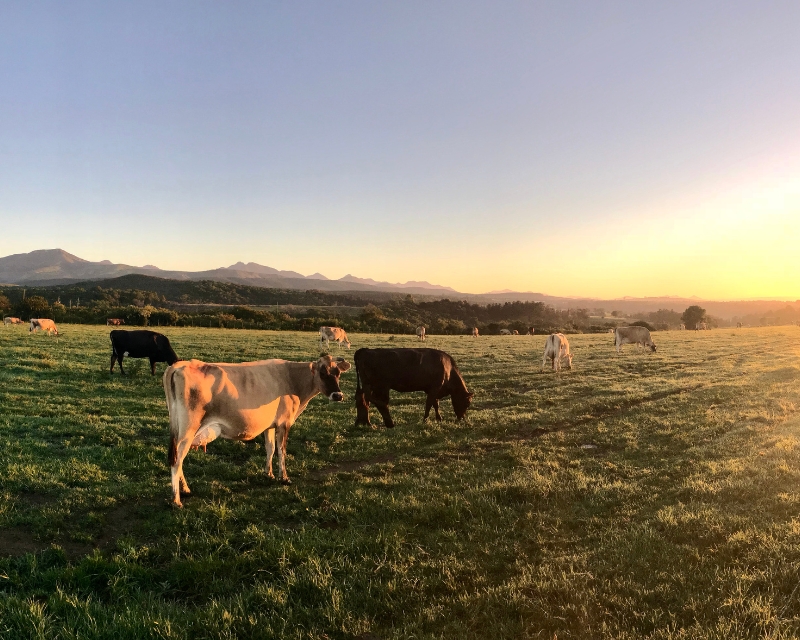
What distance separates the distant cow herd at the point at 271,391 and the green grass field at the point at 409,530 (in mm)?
703

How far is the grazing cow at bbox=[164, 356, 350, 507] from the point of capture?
7059 millimetres

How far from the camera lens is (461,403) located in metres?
12.7

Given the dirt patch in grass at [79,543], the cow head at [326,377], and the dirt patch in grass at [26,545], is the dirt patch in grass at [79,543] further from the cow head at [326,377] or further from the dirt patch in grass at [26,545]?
the cow head at [326,377]

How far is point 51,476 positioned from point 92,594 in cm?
390

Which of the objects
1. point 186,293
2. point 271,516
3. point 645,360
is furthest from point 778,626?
point 186,293

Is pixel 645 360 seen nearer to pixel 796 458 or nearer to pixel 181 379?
pixel 796 458

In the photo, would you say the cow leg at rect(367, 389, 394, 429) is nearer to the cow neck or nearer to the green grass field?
the green grass field

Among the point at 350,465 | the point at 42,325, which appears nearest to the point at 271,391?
the point at 350,465

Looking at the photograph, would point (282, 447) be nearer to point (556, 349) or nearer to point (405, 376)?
point (405, 376)

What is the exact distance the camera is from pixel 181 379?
7.03 m

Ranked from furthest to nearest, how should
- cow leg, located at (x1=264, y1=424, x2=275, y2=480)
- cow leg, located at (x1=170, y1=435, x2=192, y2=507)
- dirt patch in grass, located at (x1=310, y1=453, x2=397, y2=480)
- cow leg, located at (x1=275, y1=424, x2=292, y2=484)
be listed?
dirt patch in grass, located at (x1=310, y1=453, x2=397, y2=480) < cow leg, located at (x1=264, y1=424, x2=275, y2=480) < cow leg, located at (x1=275, y1=424, x2=292, y2=484) < cow leg, located at (x1=170, y1=435, x2=192, y2=507)

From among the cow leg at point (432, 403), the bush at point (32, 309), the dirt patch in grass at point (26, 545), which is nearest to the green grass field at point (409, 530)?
the dirt patch in grass at point (26, 545)

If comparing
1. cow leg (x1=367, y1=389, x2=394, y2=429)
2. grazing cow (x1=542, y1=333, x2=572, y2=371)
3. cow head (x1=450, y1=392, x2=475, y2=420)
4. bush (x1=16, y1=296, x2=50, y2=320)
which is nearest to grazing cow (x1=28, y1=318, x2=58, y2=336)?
bush (x1=16, y1=296, x2=50, y2=320)

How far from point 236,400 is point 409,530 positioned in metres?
3.64
